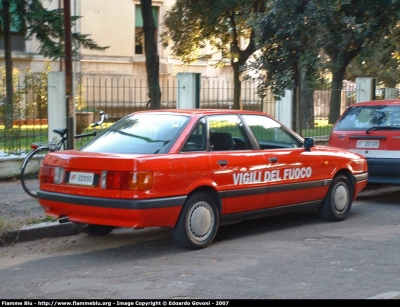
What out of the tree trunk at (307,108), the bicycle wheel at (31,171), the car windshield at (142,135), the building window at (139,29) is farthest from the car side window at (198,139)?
the building window at (139,29)

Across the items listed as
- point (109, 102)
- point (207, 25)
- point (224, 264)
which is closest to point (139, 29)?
point (207, 25)

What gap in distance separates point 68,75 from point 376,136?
5.01 meters

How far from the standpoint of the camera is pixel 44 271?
6.68 m

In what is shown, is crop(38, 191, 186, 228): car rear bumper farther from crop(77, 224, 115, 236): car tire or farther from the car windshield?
crop(77, 224, 115, 236): car tire

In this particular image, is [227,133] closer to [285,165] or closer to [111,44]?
[285,165]

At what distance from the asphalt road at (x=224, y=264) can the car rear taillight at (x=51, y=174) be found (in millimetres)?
791

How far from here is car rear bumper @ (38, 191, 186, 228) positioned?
692cm

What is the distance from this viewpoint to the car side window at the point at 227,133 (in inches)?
313

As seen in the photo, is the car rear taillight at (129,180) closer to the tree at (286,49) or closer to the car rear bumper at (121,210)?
the car rear bumper at (121,210)

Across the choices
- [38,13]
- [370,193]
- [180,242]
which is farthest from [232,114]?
[38,13]

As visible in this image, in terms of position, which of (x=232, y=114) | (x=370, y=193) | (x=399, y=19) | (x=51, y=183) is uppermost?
(x=399, y=19)

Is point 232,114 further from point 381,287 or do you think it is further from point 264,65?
point 264,65

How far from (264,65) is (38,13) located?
603cm

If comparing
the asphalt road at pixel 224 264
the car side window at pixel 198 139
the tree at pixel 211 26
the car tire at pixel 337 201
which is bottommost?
the asphalt road at pixel 224 264
